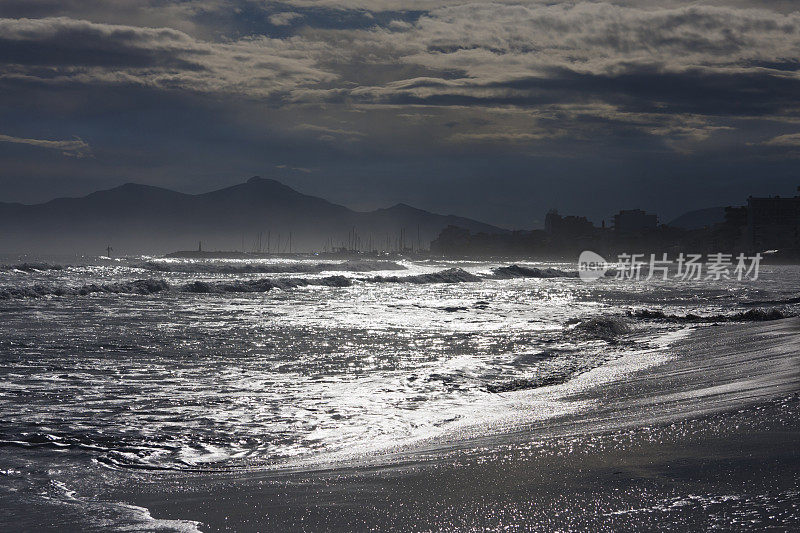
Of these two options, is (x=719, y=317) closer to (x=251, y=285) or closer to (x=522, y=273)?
(x=251, y=285)

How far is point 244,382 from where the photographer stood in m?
9.30

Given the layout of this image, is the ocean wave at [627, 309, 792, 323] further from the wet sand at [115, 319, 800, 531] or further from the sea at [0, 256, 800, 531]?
the wet sand at [115, 319, 800, 531]

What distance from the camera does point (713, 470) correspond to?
A: 380cm

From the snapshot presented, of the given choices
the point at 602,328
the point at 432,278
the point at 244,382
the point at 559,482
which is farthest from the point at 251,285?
the point at 559,482

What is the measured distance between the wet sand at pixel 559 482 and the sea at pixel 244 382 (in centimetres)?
47

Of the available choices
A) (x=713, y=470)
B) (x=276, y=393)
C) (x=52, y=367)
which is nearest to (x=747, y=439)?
(x=713, y=470)

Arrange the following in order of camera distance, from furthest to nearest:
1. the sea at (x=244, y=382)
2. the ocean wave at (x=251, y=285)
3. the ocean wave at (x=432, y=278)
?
the ocean wave at (x=432, y=278)
the ocean wave at (x=251, y=285)
the sea at (x=244, y=382)

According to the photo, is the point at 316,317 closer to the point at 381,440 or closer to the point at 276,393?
the point at 276,393

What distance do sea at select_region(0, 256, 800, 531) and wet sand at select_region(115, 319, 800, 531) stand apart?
0.47 metres

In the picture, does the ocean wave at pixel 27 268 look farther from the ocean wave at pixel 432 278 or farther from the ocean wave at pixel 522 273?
the ocean wave at pixel 522 273

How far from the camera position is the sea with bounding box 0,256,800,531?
545 cm

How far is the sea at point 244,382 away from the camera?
5453mm

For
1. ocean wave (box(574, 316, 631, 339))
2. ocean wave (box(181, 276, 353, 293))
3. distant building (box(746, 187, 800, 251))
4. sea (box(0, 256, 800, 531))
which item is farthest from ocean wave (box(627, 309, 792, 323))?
distant building (box(746, 187, 800, 251))

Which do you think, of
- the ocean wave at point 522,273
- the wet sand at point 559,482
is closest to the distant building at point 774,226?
the ocean wave at point 522,273
